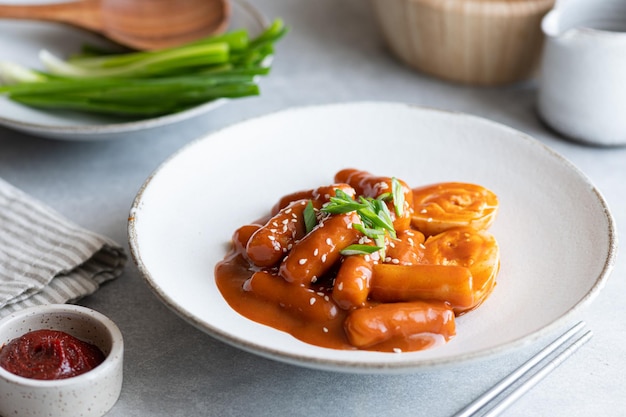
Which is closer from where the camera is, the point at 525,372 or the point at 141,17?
the point at 525,372

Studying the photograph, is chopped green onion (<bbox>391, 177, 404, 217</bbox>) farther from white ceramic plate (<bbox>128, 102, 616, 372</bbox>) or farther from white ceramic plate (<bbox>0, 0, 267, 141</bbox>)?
white ceramic plate (<bbox>0, 0, 267, 141</bbox>)

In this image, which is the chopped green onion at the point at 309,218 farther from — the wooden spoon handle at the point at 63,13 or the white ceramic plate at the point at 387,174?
the wooden spoon handle at the point at 63,13

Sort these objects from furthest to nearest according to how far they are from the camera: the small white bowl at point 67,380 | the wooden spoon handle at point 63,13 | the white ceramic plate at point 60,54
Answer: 1. the wooden spoon handle at point 63,13
2. the white ceramic plate at point 60,54
3. the small white bowl at point 67,380

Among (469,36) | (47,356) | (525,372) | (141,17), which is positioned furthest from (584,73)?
(47,356)

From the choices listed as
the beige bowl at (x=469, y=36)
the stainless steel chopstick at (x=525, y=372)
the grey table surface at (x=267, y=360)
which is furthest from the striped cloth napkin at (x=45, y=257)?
the beige bowl at (x=469, y=36)

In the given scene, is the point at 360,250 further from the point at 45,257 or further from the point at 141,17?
the point at 141,17

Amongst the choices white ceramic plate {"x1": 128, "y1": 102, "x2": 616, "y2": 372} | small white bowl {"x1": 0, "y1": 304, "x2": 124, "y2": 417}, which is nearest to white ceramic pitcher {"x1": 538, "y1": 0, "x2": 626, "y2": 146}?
white ceramic plate {"x1": 128, "y1": 102, "x2": 616, "y2": 372}
